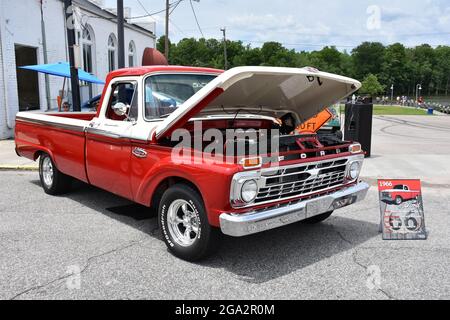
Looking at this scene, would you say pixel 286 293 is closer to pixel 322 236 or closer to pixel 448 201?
pixel 322 236

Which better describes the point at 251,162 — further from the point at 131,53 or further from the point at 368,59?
the point at 368,59

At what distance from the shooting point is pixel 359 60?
5118 inches

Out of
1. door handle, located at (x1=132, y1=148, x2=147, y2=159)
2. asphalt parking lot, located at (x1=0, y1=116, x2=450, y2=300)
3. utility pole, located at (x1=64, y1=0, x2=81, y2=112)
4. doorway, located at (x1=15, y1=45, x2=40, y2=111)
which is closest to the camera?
asphalt parking lot, located at (x1=0, y1=116, x2=450, y2=300)

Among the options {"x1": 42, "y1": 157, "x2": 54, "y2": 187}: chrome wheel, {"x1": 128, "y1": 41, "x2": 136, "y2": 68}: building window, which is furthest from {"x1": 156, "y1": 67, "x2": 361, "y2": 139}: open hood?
{"x1": 128, "y1": 41, "x2": 136, "y2": 68}: building window

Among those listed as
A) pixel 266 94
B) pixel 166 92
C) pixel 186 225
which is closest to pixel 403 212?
pixel 266 94

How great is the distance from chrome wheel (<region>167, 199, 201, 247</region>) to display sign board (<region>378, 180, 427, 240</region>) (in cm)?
223

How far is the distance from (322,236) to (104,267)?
2506 millimetres

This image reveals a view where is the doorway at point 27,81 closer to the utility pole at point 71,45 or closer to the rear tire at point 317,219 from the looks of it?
the utility pole at point 71,45

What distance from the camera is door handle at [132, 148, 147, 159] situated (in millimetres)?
4566

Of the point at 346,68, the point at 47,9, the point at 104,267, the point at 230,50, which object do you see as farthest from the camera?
the point at 346,68

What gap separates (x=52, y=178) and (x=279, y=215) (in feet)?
14.1

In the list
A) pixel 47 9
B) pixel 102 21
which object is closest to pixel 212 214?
pixel 47 9

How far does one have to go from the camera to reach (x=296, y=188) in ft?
14.0

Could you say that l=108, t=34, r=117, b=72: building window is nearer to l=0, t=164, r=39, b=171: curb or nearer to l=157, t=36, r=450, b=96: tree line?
l=0, t=164, r=39, b=171: curb
